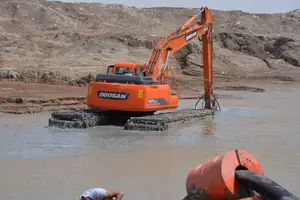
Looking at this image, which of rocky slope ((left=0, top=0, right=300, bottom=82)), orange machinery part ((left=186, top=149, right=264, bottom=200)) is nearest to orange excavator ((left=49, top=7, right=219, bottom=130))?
orange machinery part ((left=186, top=149, right=264, bottom=200))

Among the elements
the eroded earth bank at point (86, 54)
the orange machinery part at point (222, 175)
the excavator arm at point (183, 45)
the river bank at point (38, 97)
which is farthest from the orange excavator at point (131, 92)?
the orange machinery part at point (222, 175)

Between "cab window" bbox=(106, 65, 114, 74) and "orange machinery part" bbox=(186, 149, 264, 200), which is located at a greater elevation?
"cab window" bbox=(106, 65, 114, 74)

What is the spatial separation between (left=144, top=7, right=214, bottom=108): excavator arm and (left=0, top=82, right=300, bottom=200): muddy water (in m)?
1.75

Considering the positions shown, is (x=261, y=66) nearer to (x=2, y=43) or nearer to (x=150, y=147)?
(x=2, y=43)

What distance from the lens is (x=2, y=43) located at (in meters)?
43.5

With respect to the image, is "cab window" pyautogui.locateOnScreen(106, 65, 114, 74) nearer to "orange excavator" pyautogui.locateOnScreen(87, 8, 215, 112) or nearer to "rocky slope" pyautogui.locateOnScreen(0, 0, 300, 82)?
"orange excavator" pyautogui.locateOnScreen(87, 8, 215, 112)

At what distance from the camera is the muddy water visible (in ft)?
27.1

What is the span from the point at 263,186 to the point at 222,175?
0.43 meters

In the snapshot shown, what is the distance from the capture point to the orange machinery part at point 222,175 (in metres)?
5.61

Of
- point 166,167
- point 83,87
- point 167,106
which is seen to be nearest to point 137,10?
point 83,87

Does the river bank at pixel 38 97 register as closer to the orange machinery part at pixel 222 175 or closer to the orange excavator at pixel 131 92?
the orange excavator at pixel 131 92

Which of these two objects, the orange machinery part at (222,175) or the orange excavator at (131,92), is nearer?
the orange machinery part at (222,175)

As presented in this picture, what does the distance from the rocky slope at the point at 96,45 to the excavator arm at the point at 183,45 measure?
38.5ft

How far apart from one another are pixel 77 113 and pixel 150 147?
3602mm
